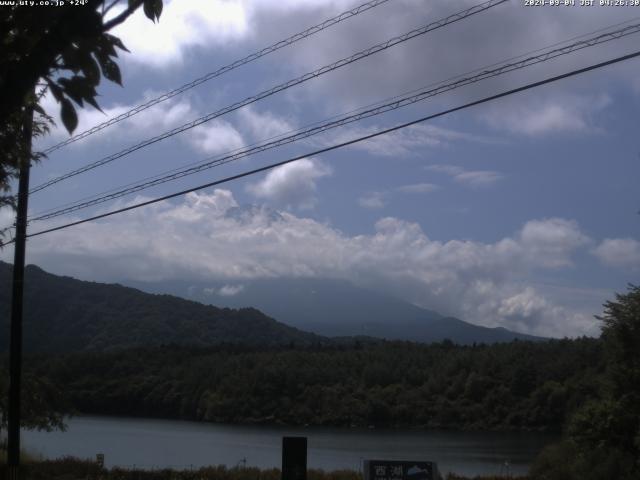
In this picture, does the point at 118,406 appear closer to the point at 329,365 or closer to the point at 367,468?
the point at 329,365

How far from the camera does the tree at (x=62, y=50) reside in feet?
11.6

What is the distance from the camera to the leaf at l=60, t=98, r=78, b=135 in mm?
3787

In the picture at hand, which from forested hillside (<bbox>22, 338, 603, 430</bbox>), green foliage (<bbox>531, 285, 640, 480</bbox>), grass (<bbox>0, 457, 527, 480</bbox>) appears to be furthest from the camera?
forested hillside (<bbox>22, 338, 603, 430</bbox>)

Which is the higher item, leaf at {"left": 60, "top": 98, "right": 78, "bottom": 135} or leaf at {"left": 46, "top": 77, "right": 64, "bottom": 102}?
leaf at {"left": 46, "top": 77, "right": 64, "bottom": 102}

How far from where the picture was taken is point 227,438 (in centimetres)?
5800

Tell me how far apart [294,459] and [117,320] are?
115m

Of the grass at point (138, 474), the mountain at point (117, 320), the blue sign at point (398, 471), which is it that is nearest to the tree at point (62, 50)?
the blue sign at point (398, 471)

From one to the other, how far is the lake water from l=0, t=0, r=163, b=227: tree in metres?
31.2

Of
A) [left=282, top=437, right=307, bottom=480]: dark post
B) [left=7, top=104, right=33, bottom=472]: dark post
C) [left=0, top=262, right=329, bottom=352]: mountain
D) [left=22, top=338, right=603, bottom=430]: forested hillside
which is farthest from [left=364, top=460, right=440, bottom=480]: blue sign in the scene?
[left=0, top=262, right=329, bottom=352]: mountain

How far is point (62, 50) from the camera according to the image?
3576 millimetres

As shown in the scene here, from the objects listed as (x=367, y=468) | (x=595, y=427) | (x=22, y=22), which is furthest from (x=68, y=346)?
(x=22, y=22)

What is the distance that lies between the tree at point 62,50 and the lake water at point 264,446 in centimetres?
3120

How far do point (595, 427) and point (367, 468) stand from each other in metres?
13.8

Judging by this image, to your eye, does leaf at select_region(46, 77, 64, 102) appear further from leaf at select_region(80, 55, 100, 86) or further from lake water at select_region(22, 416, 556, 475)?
lake water at select_region(22, 416, 556, 475)
